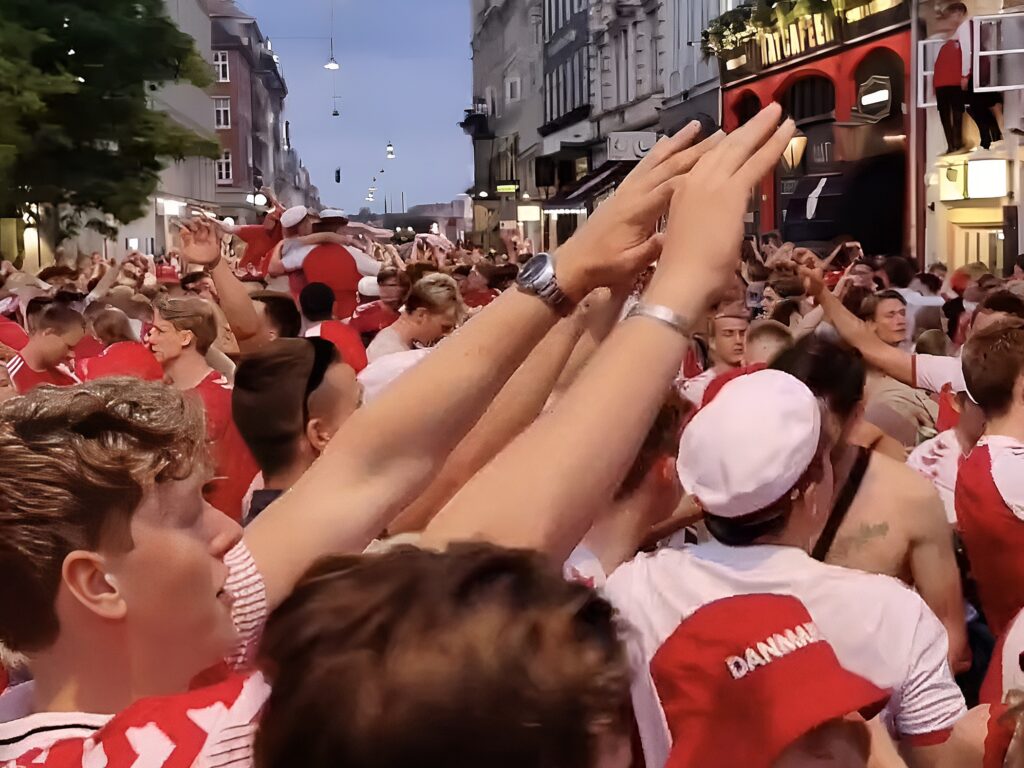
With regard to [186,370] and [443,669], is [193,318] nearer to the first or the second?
[186,370]

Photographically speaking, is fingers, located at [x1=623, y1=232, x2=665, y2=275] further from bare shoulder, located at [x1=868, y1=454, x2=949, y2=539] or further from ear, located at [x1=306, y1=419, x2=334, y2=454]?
ear, located at [x1=306, y1=419, x2=334, y2=454]

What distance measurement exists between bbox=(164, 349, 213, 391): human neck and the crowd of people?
2.36 meters

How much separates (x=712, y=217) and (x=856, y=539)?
1.71 m

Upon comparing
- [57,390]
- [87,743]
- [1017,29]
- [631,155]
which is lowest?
[87,743]

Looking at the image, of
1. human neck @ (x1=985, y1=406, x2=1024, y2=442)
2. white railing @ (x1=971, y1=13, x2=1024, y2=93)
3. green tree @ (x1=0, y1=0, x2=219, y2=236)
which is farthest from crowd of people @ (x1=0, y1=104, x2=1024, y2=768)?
green tree @ (x1=0, y1=0, x2=219, y2=236)

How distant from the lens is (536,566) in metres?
1.21

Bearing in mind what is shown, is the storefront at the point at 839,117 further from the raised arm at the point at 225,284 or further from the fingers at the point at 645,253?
the fingers at the point at 645,253

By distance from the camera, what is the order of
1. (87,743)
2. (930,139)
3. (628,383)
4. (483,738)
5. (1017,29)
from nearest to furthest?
(483,738) → (87,743) → (628,383) → (1017,29) → (930,139)

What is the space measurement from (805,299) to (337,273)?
2.98 m

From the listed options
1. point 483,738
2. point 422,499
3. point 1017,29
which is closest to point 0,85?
point 1017,29

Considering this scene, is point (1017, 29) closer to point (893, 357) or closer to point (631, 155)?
point (631, 155)

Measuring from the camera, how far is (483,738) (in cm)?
104

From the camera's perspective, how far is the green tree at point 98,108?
24844mm

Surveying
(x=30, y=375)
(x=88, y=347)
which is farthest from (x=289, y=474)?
(x=88, y=347)
